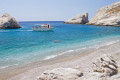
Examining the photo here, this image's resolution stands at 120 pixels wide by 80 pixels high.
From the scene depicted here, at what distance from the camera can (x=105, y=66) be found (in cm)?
941

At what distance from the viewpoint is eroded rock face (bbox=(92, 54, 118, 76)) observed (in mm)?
9102

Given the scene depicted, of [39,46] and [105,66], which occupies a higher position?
[105,66]

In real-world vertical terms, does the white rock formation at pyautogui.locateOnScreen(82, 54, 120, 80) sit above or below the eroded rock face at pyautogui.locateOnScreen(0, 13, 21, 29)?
below

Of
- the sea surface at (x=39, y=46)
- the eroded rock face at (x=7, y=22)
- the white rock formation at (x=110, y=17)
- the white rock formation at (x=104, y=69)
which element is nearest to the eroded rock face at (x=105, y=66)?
the white rock formation at (x=104, y=69)

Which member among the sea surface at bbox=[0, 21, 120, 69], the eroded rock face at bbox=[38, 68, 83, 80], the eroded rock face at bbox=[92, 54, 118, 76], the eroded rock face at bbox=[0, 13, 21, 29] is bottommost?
the sea surface at bbox=[0, 21, 120, 69]

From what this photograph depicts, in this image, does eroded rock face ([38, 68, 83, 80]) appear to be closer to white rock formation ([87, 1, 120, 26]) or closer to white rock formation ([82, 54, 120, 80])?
white rock formation ([82, 54, 120, 80])

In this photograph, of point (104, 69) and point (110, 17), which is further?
point (110, 17)

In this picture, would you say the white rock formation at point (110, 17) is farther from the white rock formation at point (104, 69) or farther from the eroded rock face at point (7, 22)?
the white rock formation at point (104, 69)

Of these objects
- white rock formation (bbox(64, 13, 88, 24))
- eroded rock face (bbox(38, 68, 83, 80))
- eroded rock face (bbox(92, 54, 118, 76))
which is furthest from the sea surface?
white rock formation (bbox(64, 13, 88, 24))

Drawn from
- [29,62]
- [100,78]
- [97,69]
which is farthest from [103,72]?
[29,62]

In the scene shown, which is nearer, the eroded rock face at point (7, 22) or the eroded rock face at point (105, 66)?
the eroded rock face at point (105, 66)

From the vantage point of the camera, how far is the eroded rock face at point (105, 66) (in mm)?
9102

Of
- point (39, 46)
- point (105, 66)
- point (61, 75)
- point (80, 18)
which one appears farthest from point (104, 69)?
point (80, 18)

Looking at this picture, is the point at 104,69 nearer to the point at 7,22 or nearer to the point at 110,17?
the point at 7,22
